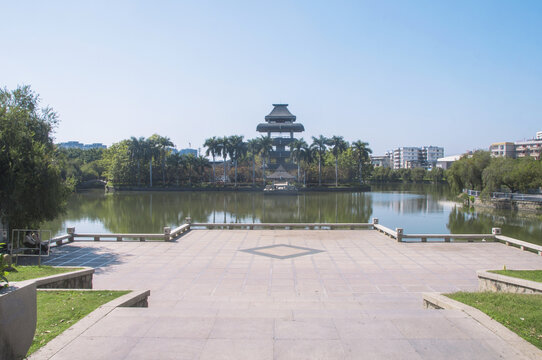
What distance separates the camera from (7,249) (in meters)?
13.4

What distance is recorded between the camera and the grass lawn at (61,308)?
16.5 ft

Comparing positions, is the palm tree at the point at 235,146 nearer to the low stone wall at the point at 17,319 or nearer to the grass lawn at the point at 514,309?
the grass lawn at the point at 514,309

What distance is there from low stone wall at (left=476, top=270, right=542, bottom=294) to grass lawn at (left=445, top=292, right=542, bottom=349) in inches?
31.0

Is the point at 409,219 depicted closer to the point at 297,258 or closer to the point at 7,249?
the point at 297,258

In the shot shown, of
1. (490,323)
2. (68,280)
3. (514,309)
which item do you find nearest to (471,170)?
(514,309)

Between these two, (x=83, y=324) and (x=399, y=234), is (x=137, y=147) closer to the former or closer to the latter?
(x=399, y=234)

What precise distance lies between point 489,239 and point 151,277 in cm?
1465

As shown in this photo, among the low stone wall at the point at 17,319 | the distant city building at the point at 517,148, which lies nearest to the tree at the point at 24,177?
the low stone wall at the point at 17,319

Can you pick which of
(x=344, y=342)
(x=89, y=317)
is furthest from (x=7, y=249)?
(x=344, y=342)

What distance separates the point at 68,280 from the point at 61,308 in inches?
108

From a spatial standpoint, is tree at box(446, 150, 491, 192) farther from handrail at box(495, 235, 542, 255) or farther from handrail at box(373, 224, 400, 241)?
handrail at box(495, 235, 542, 255)

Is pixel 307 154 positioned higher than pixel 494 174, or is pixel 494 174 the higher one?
pixel 307 154

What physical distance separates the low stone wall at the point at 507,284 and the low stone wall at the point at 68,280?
366 inches

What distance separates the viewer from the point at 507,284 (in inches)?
328
